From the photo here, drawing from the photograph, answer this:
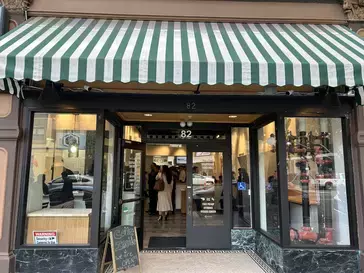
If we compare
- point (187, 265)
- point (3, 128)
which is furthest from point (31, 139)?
point (187, 265)

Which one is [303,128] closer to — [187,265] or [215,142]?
[215,142]

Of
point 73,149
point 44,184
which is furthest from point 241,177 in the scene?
point 44,184

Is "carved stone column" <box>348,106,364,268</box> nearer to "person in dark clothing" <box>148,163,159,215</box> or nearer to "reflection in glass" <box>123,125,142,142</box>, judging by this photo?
"reflection in glass" <box>123,125,142,142</box>

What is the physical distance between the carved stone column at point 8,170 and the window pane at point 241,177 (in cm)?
419

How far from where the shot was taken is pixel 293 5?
16.0 ft

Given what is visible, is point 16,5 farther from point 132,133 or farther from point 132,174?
point 132,174

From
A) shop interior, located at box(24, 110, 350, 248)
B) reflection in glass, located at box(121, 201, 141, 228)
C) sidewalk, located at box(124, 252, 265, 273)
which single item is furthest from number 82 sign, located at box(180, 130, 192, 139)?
sidewalk, located at box(124, 252, 265, 273)

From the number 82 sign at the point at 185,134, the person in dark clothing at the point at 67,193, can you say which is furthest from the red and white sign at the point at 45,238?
the number 82 sign at the point at 185,134

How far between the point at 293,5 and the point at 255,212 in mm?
4068

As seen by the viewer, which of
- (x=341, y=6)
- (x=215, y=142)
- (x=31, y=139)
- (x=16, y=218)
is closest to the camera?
(x=16, y=218)

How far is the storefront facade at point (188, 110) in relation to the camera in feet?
11.3

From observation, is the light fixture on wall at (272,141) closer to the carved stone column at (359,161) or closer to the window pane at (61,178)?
the carved stone column at (359,161)

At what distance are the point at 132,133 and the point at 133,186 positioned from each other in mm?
1177

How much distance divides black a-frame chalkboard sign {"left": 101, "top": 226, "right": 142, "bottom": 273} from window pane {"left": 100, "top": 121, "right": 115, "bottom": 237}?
427 mm
